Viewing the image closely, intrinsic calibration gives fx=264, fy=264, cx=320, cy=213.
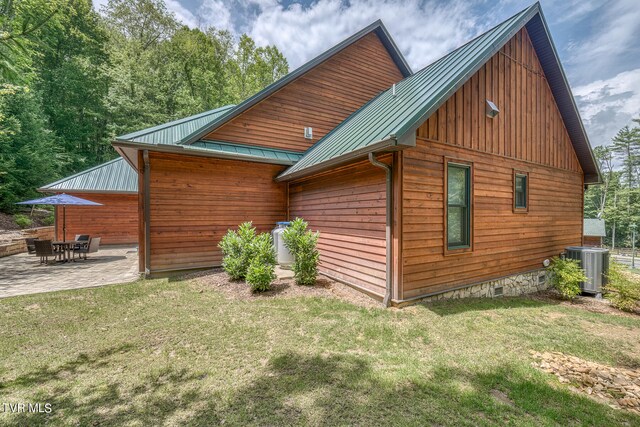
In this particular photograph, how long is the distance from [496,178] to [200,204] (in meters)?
7.86

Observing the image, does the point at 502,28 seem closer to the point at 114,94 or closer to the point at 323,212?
the point at 323,212

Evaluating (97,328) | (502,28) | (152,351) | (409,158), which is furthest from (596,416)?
(502,28)

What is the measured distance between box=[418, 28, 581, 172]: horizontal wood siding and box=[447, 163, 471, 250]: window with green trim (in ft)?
1.96

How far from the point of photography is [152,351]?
341cm

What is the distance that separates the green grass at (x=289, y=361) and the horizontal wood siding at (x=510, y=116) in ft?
12.1

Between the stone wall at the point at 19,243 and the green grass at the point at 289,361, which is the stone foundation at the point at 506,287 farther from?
the stone wall at the point at 19,243

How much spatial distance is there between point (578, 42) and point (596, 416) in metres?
19.1

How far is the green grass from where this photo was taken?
2.38 meters

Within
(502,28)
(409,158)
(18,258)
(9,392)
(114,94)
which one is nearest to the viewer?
(9,392)

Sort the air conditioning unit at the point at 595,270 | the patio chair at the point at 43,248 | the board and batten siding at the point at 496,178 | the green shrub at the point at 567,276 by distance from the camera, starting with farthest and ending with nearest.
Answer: the patio chair at the point at 43,248
the air conditioning unit at the point at 595,270
the green shrub at the point at 567,276
the board and batten siding at the point at 496,178

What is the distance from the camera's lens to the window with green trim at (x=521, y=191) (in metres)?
7.05

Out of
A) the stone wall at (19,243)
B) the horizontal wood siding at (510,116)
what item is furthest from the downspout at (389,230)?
the stone wall at (19,243)

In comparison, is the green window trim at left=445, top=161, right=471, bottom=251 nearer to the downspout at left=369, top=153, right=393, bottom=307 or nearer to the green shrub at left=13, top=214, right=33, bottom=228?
the downspout at left=369, top=153, right=393, bottom=307

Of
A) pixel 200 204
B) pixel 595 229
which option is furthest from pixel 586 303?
pixel 595 229
